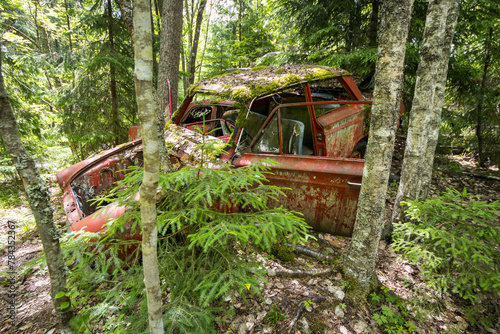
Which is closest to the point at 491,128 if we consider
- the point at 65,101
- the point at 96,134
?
the point at 96,134

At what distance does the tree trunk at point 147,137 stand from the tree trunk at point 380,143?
1.76 metres

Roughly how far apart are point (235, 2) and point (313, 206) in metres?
12.1

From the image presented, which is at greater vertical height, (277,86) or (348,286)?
(277,86)

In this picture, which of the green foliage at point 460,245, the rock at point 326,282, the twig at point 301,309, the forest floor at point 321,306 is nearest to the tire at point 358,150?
the forest floor at point 321,306

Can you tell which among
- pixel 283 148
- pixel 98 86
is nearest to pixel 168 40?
pixel 98 86

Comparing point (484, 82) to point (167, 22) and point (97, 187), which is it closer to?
point (167, 22)

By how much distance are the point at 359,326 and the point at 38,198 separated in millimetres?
2632

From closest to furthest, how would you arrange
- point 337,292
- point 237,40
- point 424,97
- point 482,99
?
point 337,292 → point 424,97 → point 482,99 → point 237,40

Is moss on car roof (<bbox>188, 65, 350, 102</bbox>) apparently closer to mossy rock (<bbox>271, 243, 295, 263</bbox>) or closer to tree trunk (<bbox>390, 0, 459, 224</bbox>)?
tree trunk (<bbox>390, 0, 459, 224</bbox>)

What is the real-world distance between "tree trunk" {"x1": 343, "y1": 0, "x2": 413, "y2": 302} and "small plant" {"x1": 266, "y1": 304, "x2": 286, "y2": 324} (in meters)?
0.72

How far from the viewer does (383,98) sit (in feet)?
6.12

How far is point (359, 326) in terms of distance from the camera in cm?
186

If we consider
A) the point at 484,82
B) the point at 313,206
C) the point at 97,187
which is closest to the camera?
the point at 313,206

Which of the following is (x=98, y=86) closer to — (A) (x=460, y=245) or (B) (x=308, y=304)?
(B) (x=308, y=304)
